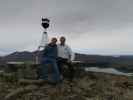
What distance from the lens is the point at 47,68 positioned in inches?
535

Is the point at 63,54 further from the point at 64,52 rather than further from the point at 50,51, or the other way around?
the point at 50,51

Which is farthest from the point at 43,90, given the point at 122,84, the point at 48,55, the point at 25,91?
the point at 122,84

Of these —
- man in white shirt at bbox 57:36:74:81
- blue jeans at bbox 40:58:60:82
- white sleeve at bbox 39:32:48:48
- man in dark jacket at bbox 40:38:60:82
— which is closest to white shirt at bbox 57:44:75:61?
man in white shirt at bbox 57:36:74:81

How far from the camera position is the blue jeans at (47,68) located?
13.3 m

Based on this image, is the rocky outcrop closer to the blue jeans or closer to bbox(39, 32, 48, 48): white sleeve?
the blue jeans

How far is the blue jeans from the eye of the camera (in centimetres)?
1334

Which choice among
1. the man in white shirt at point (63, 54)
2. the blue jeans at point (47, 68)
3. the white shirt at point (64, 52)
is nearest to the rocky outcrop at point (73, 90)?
the blue jeans at point (47, 68)

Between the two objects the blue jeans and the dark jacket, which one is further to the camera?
the dark jacket

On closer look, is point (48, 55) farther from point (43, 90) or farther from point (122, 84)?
point (122, 84)

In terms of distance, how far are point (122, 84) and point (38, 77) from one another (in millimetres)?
2892

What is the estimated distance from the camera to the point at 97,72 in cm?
1723

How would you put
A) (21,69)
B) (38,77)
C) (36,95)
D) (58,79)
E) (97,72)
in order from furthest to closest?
(97,72), (21,69), (38,77), (58,79), (36,95)

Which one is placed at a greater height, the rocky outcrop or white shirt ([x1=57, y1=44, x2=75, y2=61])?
white shirt ([x1=57, y1=44, x2=75, y2=61])

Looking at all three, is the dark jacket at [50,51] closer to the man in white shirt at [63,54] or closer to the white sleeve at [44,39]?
the man in white shirt at [63,54]
